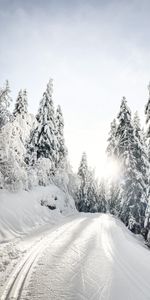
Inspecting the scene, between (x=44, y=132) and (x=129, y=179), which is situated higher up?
(x=44, y=132)

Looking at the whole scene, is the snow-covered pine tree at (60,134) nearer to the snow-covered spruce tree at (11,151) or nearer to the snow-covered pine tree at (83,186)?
the snow-covered pine tree at (83,186)

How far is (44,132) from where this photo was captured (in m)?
33.8

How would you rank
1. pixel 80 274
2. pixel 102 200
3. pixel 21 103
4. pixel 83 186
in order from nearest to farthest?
1. pixel 80 274
2. pixel 21 103
3. pixel 83 186
4. pixel 102 200

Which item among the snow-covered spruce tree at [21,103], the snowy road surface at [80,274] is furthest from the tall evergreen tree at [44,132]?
the snowy road surface at [80,274]

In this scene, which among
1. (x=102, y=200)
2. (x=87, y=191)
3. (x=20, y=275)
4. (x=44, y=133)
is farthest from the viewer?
(x=102, y=200)

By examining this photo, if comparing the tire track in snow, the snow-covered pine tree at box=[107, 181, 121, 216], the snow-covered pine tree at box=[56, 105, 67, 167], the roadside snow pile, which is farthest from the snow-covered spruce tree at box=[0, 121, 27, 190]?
the snow-covered pine tree at box=[56, 105, 67, 167]

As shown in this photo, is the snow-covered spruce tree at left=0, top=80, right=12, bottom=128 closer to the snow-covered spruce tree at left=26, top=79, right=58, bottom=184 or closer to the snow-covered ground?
the snow-covered ground

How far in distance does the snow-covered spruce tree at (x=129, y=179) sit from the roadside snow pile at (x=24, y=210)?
769 cm

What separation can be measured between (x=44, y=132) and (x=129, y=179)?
485 inches

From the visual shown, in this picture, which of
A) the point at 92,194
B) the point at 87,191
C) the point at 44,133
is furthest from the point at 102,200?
the point at 44,133

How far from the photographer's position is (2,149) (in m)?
12.9

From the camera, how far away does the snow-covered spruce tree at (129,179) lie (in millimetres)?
27250

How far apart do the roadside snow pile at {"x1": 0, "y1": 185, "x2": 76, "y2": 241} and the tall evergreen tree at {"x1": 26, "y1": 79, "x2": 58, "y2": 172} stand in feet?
27.2

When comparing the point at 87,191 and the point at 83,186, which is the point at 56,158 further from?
the point at 87,191
